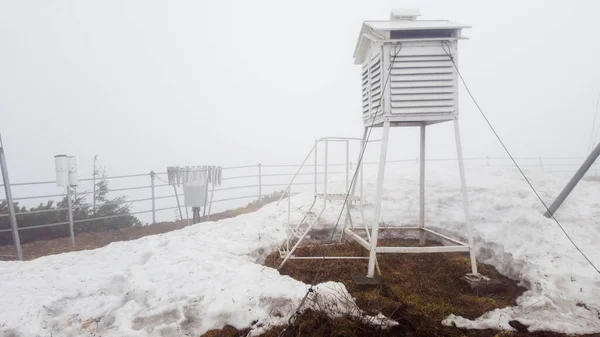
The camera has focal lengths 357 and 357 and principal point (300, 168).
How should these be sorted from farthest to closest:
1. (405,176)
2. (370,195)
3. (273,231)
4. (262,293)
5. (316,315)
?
1. (405,176)
2. (370,195)
3. (273,231)
4. (262,293)
5. (316,315)

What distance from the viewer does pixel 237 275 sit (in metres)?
4.84

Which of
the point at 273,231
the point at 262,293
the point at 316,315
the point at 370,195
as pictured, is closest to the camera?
the point at 316,315

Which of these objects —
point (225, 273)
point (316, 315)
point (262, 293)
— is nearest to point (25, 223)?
point (225, 273)

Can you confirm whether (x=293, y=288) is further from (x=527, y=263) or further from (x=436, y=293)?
(x=527, y=263)

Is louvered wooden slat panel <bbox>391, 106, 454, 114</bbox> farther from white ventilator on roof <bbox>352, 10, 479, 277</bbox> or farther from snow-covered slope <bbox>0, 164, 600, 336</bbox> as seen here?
snow-covered slope <bbox>0, 164, 600, 336</bbox>

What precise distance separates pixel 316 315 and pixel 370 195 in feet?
18.7

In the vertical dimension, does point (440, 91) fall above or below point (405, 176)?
above

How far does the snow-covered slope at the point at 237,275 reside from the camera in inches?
156

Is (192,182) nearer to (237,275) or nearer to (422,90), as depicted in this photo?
(237,275)

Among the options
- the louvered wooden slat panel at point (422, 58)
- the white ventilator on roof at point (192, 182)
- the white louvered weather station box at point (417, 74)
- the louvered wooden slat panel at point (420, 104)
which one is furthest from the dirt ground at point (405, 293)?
the white ventilator on roof at point (192, 182)

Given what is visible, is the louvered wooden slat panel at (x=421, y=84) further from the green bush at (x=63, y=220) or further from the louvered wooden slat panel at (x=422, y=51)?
the green bush at (x=63, y=220)

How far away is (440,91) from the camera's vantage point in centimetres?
498

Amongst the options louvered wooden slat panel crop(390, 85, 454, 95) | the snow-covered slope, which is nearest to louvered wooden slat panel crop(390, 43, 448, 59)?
louvered wooden slat panel crop(390, 85, 454, 95)

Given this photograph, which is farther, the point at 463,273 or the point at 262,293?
the point at 463,273
